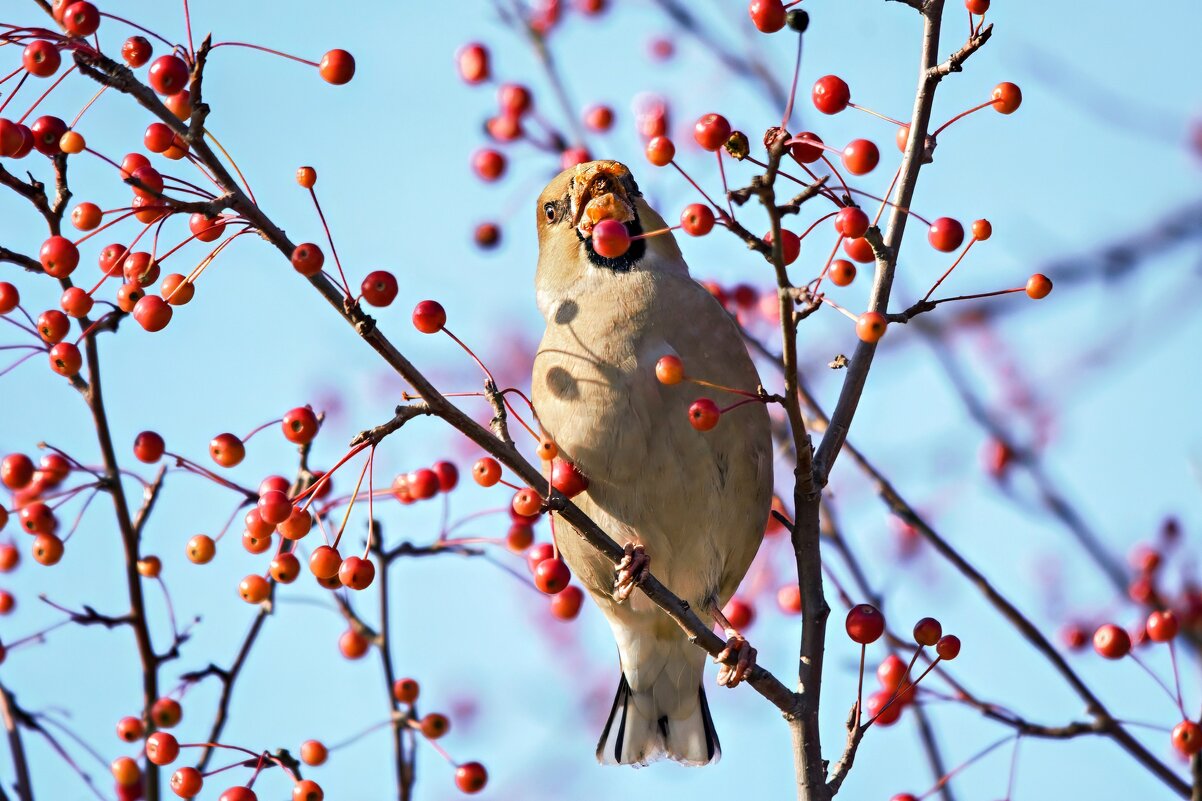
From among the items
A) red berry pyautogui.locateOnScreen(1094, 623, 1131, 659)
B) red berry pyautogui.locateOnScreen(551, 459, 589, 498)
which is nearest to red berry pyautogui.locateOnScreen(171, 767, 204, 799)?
red berry pyautogui.locateOnScreen(551, 459, 589, 498)

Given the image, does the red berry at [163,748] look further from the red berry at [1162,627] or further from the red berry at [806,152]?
the red berry at [1162,627]

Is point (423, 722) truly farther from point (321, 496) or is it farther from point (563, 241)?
point (563, 241)

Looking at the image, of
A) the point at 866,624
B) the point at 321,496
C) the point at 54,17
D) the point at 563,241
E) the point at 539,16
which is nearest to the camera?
the point at 54,17

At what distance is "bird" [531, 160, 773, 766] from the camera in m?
3.71

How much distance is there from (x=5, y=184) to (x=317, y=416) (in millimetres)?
824

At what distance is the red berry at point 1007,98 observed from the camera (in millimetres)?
2824

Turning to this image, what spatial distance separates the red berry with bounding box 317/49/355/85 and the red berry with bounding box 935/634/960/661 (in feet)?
5.94

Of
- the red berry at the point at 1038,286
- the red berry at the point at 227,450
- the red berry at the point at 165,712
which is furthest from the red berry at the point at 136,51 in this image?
the red berry at the point at 1038,286

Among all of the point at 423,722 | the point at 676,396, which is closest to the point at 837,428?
the point at 676,396

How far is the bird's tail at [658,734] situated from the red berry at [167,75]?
278 centimetres

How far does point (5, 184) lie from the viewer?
268 centimetres

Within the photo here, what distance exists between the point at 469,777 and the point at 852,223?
188 cm

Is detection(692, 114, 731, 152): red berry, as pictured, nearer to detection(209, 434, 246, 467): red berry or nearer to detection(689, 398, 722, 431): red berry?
detection(689, 398, 722, 431): red berry

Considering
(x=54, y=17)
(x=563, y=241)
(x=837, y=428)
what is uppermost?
(x=563, y=241)
